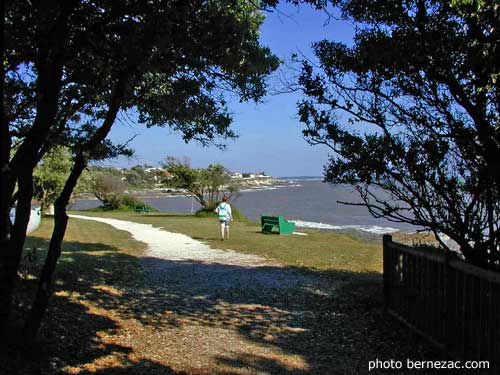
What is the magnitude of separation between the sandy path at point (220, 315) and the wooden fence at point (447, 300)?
60.7 inches

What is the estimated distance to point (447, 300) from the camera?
17.6ft

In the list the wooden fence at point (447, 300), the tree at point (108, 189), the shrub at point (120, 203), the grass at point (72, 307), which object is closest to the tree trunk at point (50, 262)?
the grass at point (72, 307)

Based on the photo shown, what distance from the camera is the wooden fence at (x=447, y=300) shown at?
4.50 m

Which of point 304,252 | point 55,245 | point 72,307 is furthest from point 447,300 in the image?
point 304,252

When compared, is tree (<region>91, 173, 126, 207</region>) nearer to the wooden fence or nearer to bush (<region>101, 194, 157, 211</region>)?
bush (<region>101, 194, 157, 211</region>)

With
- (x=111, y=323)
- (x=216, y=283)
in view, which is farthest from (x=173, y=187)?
(x=111, y=323)

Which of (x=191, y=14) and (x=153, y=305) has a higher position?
(x=191, y=14)

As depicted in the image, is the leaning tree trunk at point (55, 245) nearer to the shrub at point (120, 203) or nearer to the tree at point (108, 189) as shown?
the tree at point (108, 189)

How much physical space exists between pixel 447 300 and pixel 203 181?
3939 cm

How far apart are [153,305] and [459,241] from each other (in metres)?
4.94

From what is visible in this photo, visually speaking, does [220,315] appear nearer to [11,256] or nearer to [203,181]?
[11,256]

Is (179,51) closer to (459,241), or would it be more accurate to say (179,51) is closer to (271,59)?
(271,59)

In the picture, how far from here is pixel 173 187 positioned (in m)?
45.9

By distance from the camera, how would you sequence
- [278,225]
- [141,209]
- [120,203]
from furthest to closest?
[120,203] < [141,209] < [278,225]
